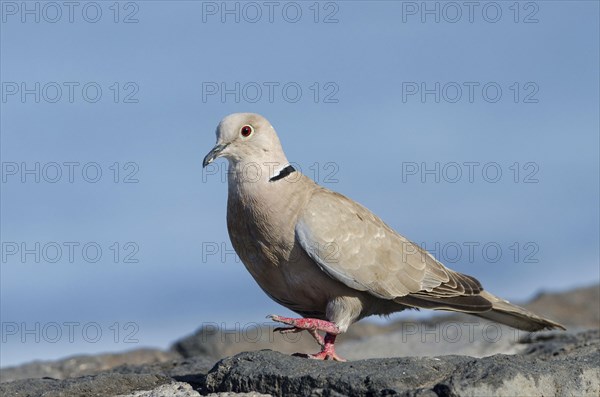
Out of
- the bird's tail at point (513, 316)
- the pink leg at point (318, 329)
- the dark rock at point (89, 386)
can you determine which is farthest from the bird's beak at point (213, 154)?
the bird's tail at point (513, 316)

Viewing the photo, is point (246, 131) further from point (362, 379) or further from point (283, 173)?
point (362, 379)

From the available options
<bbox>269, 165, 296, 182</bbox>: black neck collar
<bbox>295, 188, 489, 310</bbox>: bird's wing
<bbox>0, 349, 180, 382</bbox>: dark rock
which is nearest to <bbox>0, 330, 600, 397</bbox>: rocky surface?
<bbox>295, 188, 489, 310</bbox>: bird's wing

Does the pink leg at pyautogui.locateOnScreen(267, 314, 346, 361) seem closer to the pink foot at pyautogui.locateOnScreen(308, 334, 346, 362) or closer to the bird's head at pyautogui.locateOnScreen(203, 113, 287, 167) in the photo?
the pink foot at pyautogui.locateOnScreen(308, 334, 346, 362)

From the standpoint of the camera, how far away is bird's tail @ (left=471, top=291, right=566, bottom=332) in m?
8.74

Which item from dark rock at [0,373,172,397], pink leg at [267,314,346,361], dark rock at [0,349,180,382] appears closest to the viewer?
dark rock at [0,373,172,397]

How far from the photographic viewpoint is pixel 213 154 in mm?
8008

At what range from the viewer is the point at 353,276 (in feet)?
26.1

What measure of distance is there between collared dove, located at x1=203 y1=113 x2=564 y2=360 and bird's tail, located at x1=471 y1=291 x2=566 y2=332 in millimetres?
173

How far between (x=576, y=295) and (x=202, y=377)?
11086 millimetres

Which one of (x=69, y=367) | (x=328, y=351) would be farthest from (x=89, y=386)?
(x=69, y=367)

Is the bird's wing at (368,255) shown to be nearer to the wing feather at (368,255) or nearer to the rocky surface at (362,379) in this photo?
the wing feather at (368,255)

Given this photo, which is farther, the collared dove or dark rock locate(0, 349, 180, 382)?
dark rock locate(0, 349, 180, 382)

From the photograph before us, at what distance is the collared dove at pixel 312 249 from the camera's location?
7773 millimetres

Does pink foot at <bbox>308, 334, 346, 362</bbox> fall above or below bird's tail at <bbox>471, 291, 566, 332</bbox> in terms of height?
below
